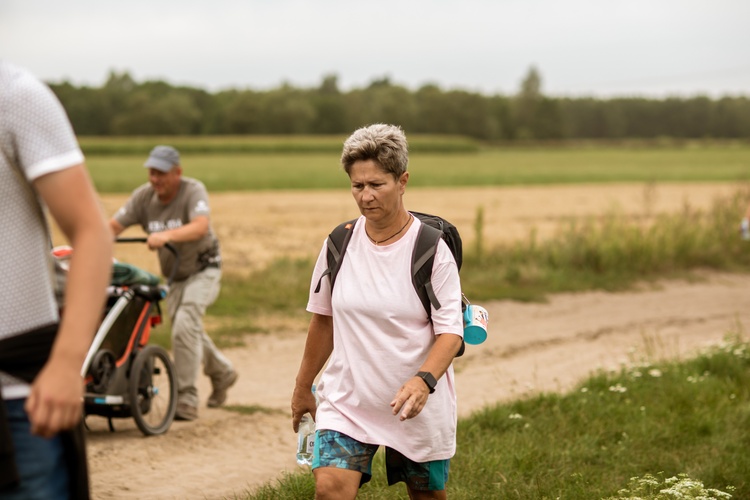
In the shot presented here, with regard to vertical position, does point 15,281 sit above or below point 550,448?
above

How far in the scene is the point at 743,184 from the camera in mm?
19500

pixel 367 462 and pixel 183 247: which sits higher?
pixel 183 247

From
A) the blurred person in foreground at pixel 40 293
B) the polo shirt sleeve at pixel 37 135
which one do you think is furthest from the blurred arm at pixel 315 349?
the polo shirt sleeve at pixel 37 135

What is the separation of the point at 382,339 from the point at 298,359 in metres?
7.06

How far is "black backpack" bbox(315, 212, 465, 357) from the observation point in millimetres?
3725

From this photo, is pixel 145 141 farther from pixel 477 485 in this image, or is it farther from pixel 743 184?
pixel 477 485

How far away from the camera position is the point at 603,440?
677 cm

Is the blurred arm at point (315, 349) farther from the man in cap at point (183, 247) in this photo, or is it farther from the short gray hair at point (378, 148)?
the man in cap at point (183, 247)

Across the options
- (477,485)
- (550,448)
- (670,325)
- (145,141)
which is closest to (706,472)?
(550,448)

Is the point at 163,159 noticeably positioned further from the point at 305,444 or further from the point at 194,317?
the point at 305,444

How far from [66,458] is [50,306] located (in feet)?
1.20

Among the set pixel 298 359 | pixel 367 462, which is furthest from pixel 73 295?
pixel 298 359

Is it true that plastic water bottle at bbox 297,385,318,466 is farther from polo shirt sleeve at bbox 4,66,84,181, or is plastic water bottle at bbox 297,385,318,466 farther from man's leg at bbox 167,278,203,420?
man's leg at bbox 167,278,203,420

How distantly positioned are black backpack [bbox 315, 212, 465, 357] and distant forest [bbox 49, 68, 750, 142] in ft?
329
